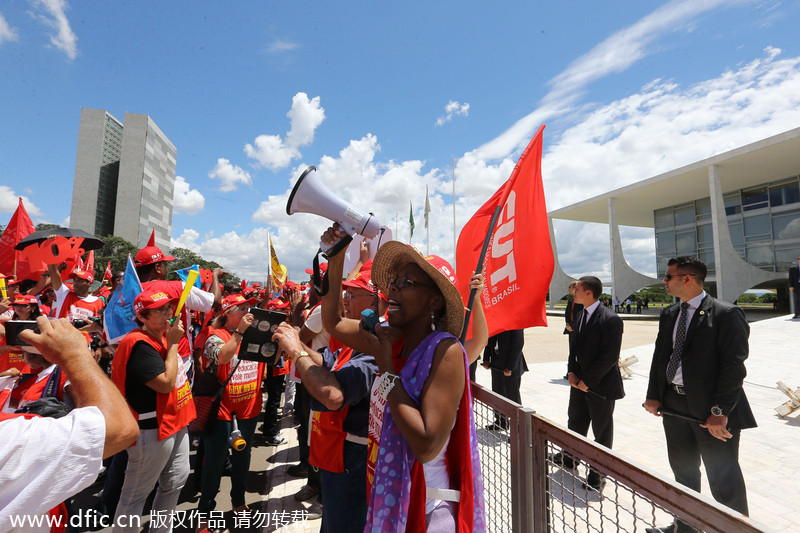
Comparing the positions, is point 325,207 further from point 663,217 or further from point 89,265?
point 663,217

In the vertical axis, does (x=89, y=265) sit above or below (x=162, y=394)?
above

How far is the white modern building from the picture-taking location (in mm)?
23766

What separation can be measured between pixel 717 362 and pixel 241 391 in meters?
3.95

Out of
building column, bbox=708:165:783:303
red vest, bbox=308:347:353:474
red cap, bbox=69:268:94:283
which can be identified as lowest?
red vest, bbox=308:347:353:474

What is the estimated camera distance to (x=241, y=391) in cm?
349

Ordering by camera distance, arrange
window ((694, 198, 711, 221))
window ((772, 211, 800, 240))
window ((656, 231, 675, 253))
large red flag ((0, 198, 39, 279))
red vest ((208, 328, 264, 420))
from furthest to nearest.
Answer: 1. window ((656, 231, 675, 253))
2. window ((694, 198, 711, 221))
3. window ((772, 211, 800, 240))
4. large red flag ((0, 198, 39, 279))
5. red vest ((208, 328, 264, 420))

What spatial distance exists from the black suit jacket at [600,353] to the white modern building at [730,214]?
82.6 ft

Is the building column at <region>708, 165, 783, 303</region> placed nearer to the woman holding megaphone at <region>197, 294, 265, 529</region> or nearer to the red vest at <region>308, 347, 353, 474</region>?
the woman holding megaphone at <region>197, 294, 265, 529</region>

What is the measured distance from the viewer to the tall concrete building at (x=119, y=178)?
256 feet

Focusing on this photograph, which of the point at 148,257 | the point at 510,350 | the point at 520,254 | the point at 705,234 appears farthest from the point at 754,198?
the point at 148,257

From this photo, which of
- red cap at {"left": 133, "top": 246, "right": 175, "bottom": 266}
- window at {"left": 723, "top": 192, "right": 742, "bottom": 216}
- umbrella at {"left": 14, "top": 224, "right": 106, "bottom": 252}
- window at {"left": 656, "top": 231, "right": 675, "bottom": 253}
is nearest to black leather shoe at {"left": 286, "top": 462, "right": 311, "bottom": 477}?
red cap at {"left": 133, "top": 246, "right": 175, "bottom": 266}

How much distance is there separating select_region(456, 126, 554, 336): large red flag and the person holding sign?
2.17 metres

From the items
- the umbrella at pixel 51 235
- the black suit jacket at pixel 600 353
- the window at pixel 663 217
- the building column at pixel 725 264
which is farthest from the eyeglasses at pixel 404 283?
the window at pixel 663 217

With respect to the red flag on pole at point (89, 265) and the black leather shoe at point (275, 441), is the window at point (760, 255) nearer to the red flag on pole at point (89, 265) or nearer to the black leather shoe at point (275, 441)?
the black leather shoe at point (275, 441)
